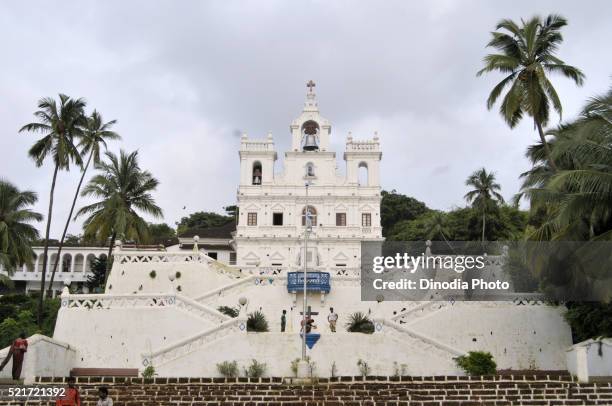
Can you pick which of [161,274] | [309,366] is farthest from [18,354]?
[161,274]

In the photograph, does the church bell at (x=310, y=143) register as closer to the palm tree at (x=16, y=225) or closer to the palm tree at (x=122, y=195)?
the palm tree at (x=122, y=195)

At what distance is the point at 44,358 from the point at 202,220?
57.8 metres

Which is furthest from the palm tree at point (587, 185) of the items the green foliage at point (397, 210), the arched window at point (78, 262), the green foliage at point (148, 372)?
the arched window at point (78, 262)

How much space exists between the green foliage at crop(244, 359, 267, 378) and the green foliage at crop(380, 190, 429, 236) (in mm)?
51538

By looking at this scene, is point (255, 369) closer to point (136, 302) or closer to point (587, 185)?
point (136, 302)

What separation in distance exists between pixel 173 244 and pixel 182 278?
29.7 metres

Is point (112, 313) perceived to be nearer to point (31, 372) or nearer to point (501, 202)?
point (31, 372)

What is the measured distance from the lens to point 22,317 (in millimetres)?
40219

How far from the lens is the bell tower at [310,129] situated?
5147cm

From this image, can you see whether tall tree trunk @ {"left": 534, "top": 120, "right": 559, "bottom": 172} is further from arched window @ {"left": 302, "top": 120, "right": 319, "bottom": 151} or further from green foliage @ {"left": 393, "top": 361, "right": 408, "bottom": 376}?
arched window @ {"left": 302, "top": 120, "right": 319, "bottom": 151}

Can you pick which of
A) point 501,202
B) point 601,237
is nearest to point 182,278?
point 601,237

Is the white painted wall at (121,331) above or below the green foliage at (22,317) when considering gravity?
below

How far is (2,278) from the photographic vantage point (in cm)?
3466

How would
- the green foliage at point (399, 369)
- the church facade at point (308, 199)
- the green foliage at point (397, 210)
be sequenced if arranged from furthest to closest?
the green foliage at point (397, 210)
the church facade at point (308, 199)
the green foliage at point (399, 369)
